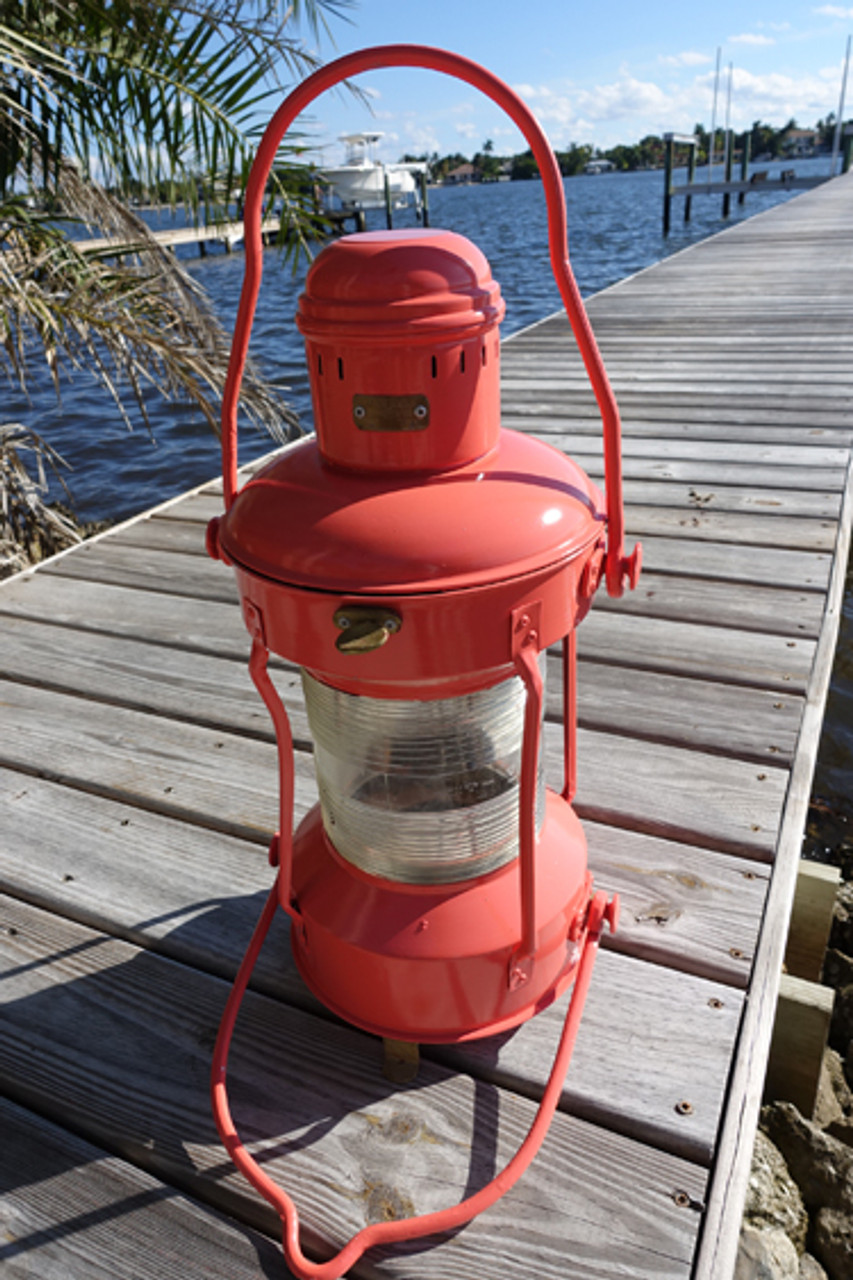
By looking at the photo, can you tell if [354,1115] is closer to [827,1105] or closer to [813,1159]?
[813,1159]

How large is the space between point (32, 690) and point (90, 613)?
43 centimetres

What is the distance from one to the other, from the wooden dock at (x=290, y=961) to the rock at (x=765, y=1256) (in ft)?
1.03

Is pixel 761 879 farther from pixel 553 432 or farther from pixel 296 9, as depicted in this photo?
pixel 296 9

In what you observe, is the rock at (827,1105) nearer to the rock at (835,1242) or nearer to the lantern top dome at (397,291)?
the rock at (835,1242)

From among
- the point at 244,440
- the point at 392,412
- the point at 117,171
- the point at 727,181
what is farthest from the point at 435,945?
the point at 727,181

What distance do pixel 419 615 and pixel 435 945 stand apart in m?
0.54

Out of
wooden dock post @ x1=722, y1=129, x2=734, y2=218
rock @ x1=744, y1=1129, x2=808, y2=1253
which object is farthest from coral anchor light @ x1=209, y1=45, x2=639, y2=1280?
wooden dock post @ x1=722, y1=129, x2=734, y2=218

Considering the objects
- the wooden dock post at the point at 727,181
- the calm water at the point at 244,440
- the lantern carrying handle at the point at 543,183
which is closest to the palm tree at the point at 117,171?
the calm water at the point at 244,440

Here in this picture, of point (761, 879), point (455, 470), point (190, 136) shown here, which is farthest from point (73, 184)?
point (761, 879)

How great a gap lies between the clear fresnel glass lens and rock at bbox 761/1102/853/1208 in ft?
3.39

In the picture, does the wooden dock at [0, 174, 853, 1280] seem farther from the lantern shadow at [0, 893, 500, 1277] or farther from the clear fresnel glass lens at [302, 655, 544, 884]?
the clear fresnel glass lens at [302, 655, 544, 884]

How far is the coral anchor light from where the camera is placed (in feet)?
3.39

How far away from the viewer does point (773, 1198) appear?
1675 mm

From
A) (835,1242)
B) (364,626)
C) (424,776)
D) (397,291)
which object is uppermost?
(397,291)
